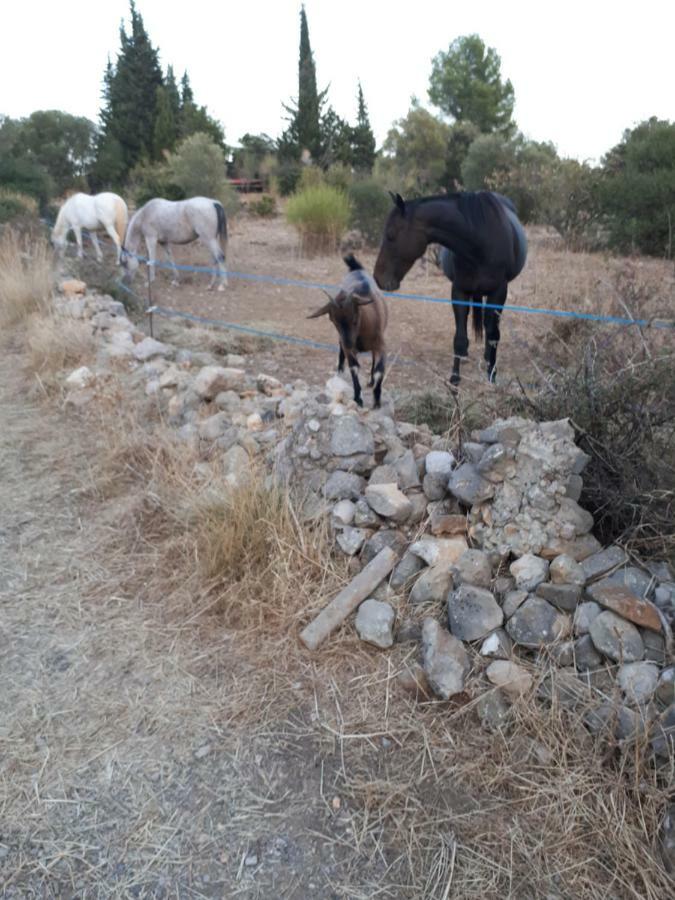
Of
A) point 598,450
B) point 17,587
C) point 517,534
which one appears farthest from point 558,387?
point 17,587

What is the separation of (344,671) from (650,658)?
99 cm

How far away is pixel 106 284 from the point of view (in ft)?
28.3

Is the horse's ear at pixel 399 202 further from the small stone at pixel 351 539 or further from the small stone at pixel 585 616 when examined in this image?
the small stone at pixel 585 616

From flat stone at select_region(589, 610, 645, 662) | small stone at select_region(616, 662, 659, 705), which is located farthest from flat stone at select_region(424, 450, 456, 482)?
small stone at select_region(616, 662, 659, 705)

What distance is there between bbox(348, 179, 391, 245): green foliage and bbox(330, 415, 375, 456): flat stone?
10990 mm

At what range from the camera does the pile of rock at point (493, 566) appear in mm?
2020

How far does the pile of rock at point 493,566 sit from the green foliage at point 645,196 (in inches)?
395

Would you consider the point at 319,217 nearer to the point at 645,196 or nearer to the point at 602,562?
the point at 645,196

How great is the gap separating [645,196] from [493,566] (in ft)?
38.1

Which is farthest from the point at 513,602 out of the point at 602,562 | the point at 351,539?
the point at 351,539

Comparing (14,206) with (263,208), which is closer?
(14,206)

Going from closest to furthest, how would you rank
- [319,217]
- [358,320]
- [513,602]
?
[513,602] < [358,320] < [319,217]

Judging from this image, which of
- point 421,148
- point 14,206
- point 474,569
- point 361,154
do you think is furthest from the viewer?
point 361,154

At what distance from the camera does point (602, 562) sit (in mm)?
2268
